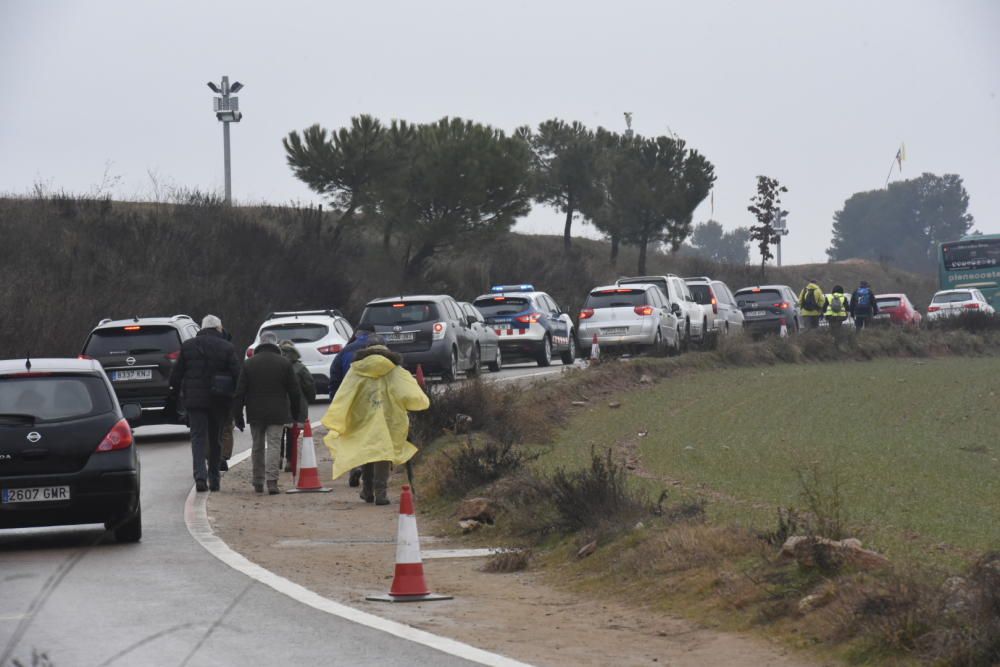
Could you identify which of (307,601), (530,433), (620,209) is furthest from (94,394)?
(620,209)

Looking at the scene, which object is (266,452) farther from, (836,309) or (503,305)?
(836,309)

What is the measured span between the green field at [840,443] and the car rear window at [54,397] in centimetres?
529

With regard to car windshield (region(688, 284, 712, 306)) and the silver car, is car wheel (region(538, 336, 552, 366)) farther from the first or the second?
car windshield (region(688, 284, 712, 306))

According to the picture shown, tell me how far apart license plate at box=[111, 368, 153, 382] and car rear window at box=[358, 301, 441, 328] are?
21.2ft

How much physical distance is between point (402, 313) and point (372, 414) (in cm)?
1456

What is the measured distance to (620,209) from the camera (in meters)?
88.4

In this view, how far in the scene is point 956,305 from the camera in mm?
55969

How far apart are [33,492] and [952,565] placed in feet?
23.4

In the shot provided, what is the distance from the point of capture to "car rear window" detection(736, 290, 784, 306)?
4884cm

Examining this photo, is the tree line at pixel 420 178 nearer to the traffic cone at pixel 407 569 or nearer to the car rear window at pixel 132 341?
the car rear window at pixel 132 341

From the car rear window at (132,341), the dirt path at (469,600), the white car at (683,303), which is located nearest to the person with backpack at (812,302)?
the white car at (683,303)

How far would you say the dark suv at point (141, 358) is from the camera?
24.7m

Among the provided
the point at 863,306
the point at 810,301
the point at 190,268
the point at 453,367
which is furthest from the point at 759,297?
the point at 453,367

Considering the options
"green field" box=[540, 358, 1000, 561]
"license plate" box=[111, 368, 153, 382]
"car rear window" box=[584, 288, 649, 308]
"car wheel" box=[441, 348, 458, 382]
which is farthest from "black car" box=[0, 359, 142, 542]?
"car rear window" box=[584, 288, 649, 308]
